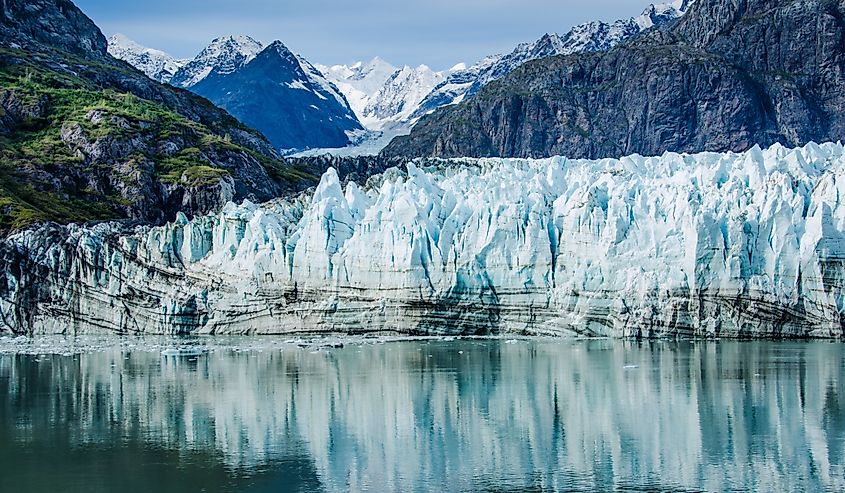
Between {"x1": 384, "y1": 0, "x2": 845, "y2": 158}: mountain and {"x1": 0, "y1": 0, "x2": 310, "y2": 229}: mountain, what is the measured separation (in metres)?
27.0

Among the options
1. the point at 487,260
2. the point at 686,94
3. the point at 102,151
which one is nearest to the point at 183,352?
the point at 487,260

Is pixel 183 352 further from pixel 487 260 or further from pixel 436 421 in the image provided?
pixel 436 421

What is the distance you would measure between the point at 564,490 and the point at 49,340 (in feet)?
107

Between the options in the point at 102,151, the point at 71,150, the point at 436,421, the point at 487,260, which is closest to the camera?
the point at 436,421

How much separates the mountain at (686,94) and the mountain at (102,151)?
27.0 m

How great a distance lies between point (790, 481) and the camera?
18875mm

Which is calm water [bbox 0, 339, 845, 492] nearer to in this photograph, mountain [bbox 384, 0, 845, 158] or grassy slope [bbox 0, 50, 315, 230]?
grassy slope [bbox 0, 50, 315, 230]

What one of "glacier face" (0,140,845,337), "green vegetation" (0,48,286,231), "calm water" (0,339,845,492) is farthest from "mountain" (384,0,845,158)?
"calm water" (0,339,845,492)

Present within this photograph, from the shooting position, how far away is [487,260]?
43969 millimetres

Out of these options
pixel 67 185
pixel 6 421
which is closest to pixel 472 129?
pixel 67 185

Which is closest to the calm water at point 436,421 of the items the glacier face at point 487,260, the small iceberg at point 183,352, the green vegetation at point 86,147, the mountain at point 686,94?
the small iceberg at point 183,352

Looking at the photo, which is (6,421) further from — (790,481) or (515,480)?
(790,481)

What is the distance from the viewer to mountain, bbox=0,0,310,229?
72.3 meters

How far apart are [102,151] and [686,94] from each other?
178 feet
